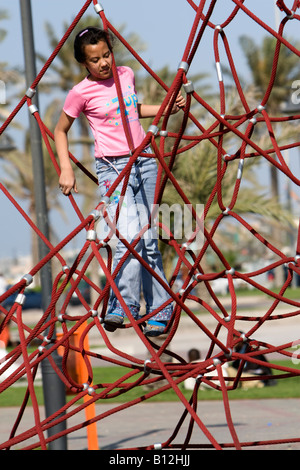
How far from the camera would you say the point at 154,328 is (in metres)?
3.88

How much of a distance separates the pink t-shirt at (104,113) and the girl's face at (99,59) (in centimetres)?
8

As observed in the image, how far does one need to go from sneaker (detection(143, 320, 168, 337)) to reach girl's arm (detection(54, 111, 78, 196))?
0.70m

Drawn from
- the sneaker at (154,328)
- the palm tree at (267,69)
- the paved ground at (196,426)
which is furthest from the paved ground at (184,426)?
the palm tree at (267,69)

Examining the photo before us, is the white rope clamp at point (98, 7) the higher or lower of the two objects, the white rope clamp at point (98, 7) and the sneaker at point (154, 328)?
the higher

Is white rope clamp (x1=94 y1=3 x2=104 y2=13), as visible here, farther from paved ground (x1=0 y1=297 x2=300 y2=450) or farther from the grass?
the grass

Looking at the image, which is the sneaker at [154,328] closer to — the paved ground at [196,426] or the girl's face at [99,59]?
the girl's face at [99,59]

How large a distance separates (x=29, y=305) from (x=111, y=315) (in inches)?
1037

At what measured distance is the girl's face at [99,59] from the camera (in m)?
3.68

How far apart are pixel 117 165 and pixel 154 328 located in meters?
0.76

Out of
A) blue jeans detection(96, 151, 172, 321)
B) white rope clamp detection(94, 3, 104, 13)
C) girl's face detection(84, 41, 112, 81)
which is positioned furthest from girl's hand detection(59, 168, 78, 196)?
white rope clamp detection(94, 3, 104, 13)

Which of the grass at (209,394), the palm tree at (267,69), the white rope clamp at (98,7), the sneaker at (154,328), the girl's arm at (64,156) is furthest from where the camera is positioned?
the palm tree at (267,69)
